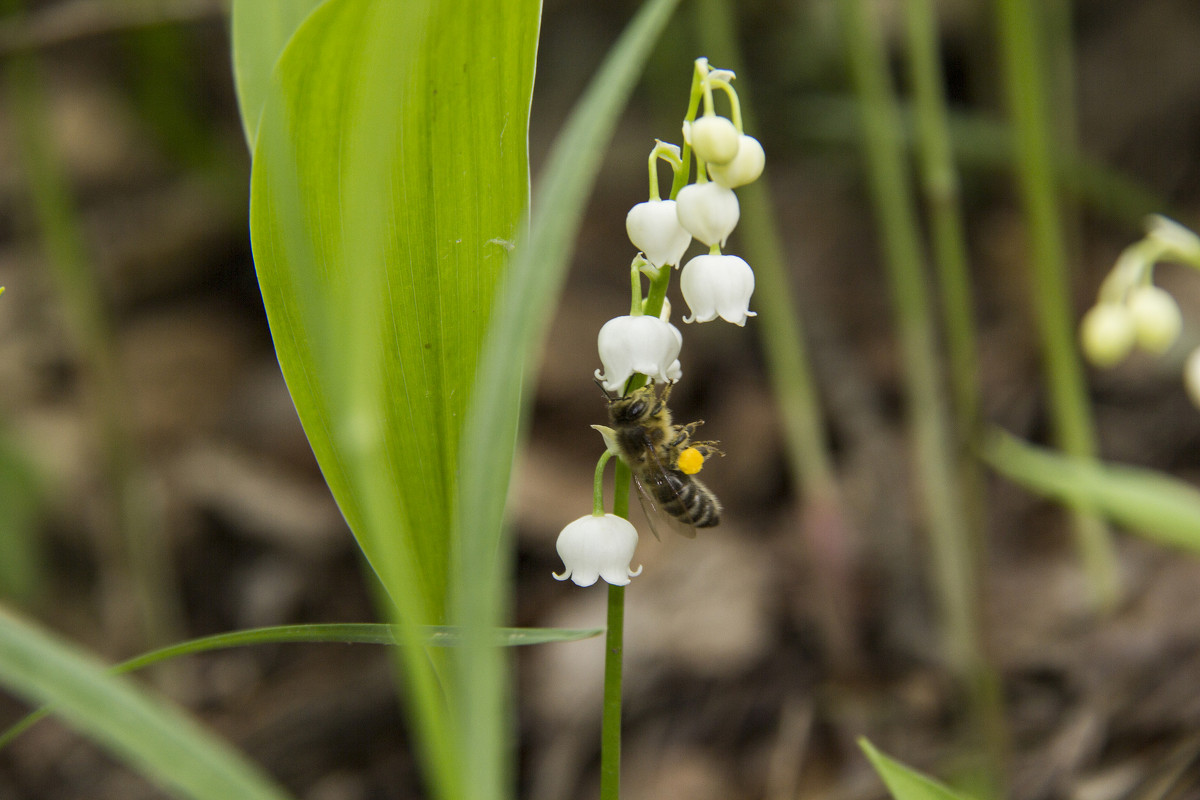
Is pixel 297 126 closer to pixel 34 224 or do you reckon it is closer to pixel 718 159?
pixel 718 159

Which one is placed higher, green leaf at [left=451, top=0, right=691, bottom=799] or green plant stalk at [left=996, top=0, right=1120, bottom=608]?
green plant stalk at [left=996, top=0, right=1120, bottom=608]

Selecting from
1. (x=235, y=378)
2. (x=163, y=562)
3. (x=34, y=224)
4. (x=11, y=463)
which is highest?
(x=34, y=224)

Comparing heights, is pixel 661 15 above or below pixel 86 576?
below

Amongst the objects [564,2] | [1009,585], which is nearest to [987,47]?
[564,2]

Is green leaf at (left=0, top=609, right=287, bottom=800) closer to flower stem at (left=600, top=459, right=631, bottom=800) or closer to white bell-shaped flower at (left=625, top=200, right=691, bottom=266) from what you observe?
flower stem at (left=600, top=459, right=631, bottom=800)

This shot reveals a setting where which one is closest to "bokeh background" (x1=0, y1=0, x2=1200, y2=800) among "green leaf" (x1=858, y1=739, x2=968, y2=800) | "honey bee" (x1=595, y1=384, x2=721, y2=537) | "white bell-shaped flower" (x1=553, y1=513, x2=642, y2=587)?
"green leaf" (x1=858, y1=739, x2=968, y2=800)

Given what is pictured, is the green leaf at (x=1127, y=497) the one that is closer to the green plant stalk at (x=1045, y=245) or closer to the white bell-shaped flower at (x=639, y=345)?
the white bell-shaped flower at (x=639, y=345)

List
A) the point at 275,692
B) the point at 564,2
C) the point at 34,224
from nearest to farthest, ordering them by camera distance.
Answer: the point at 275,692, the point at 34,224, the point at 564,2

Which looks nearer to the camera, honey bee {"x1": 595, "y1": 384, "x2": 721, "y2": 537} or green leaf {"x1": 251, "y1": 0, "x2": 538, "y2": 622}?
green leaf {"x1": 251, "y1": 0, "x2": 538, "y2": 622}
